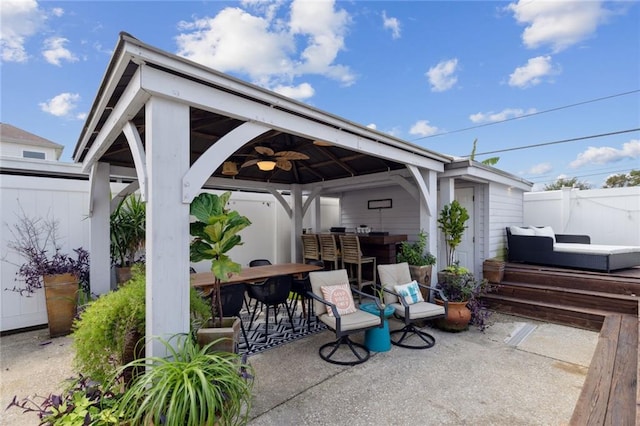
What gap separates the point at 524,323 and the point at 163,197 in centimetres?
541

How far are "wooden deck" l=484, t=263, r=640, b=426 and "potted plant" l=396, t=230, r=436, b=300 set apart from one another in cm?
Result: 154

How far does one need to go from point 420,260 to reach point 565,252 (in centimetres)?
332

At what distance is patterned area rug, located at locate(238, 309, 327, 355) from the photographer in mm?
3760

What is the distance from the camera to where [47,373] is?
3.13m

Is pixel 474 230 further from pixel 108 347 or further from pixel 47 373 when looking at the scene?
pixel 47 373

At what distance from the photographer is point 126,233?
486 centimetres

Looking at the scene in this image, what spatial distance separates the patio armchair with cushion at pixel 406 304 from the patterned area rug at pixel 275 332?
114 cm

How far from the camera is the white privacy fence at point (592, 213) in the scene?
6793mm

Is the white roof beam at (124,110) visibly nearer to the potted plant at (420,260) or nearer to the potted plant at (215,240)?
the potted plant at (215,240)

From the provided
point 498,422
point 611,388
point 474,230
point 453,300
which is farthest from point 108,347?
point 474,230

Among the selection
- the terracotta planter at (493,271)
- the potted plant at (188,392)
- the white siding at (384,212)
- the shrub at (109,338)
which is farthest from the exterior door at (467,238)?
the shrub at (109,338)

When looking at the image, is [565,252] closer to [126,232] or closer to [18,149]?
[126,232]

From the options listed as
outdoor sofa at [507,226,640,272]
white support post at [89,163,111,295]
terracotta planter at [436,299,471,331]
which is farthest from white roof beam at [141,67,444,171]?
outdoor sofa at [507,226,640,272]

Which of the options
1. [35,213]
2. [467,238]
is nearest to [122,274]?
[35,213]
